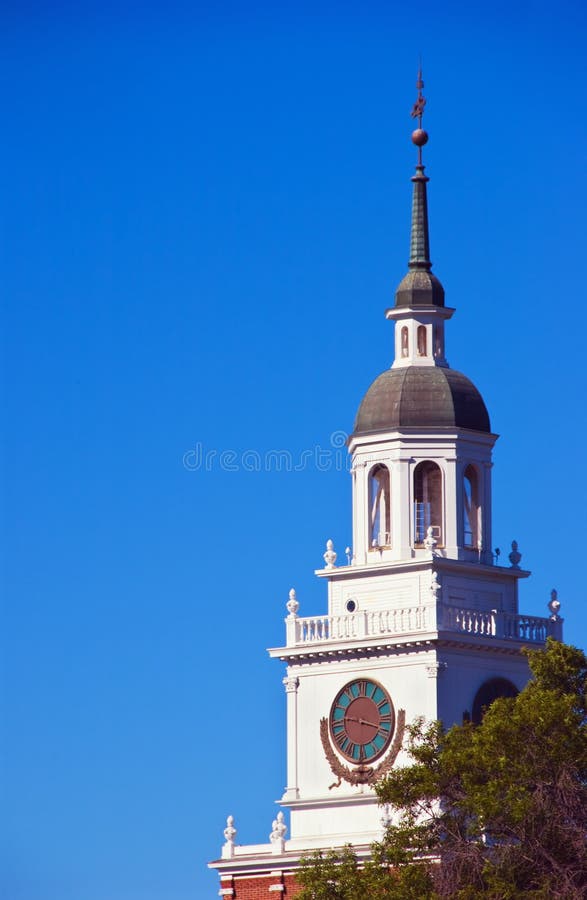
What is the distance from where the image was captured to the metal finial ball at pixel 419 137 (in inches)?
4205

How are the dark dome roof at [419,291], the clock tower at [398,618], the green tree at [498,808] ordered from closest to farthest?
the green tree at [498,808], the clock tower at [398,618], the dark dome roof at [419,291]

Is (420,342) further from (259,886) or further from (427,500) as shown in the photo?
(259,886)

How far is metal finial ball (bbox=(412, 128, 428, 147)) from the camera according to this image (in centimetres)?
10681

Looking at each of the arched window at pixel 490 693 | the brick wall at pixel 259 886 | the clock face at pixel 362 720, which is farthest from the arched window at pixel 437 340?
the brick wall at pixel 259 886

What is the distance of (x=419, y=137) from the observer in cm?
10681

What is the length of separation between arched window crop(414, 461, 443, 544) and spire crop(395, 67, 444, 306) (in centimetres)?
538

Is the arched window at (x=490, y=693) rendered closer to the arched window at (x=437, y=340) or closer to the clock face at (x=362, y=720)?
the clock face at (x=362, y=720)

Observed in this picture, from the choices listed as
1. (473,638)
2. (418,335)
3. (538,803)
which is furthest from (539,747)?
(418,335)

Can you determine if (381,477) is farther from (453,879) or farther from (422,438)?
(453,879)

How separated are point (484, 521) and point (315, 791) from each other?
10.0 metres

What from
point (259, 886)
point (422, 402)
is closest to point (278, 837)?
point (259, 886)

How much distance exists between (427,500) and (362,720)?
7300mm

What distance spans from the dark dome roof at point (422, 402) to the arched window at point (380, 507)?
1.49 metres

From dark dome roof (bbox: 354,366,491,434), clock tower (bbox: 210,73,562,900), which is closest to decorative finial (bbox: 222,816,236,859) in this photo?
clock tower (bbox: 210,73,562,900)
